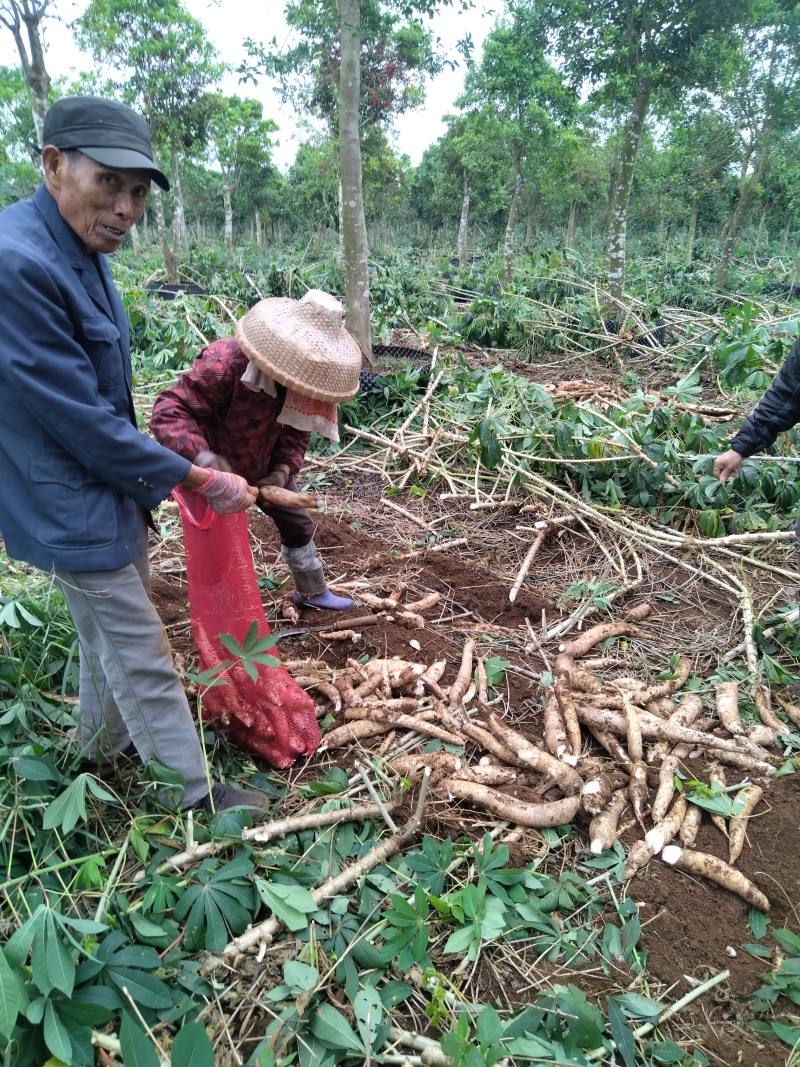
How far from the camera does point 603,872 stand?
5.84ft

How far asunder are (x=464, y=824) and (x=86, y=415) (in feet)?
4.79

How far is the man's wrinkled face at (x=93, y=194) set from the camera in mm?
1376

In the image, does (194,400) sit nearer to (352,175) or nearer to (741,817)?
(741,817)

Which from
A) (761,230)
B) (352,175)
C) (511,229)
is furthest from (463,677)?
(761,230)

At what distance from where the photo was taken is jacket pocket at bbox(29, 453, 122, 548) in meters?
1.41

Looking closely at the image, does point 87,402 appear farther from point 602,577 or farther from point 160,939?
point 602,577

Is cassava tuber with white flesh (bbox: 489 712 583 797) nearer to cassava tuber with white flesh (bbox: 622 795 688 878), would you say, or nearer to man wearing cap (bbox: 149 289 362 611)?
cassava tuber with white flesh (bbox: 622 795 688 878)

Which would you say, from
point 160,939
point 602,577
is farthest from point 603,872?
point 602,577

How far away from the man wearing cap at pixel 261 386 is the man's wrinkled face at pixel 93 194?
0.47 meters

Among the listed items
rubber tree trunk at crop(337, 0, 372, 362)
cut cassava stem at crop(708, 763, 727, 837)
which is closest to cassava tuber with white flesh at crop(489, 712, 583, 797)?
cut cassava stem at crop(708, 763, 727, 837)

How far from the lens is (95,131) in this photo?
1.35 meters

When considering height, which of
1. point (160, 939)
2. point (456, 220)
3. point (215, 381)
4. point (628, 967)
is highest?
point (456, 220)

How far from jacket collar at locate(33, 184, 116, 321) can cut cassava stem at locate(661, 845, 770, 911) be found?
2.05 meters

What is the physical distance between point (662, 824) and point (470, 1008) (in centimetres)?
77
